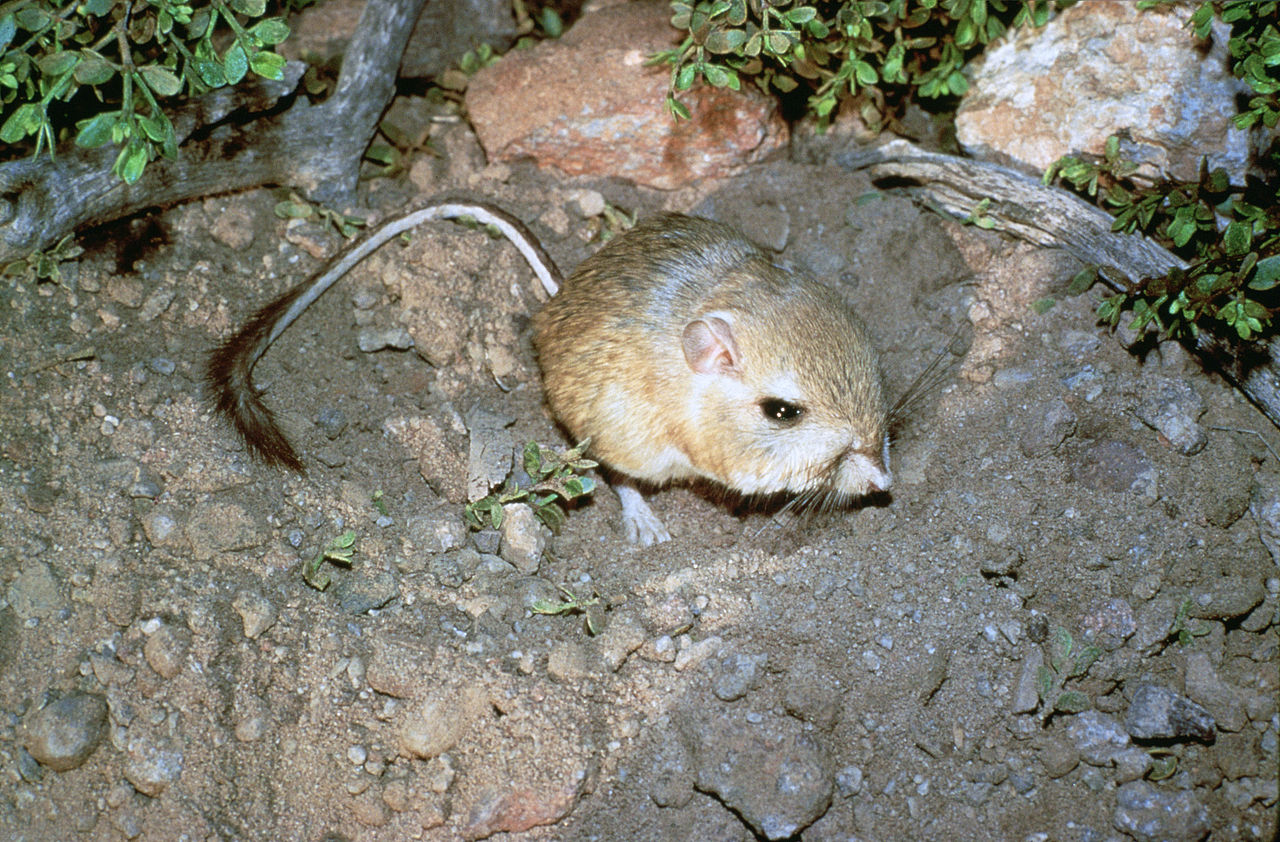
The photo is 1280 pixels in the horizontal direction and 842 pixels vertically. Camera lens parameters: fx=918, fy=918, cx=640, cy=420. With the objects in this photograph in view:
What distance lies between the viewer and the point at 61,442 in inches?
148

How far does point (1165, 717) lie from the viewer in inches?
128

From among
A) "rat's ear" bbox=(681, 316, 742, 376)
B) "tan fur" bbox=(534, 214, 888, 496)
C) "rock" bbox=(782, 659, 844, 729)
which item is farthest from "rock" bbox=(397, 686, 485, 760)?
"rat's ear" bbox=(681, 316, 742, 376)

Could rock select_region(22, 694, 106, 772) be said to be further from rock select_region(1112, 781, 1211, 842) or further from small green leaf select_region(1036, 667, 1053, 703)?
rock select_region(1112, 781, 1211, 842)

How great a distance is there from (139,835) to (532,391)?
2473 millimetres

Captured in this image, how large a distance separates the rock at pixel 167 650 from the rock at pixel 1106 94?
4.23m

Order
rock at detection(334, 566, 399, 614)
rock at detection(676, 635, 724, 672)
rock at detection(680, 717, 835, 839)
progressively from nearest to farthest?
rock at detection(680, 717, 835, 839)
rock at detection(676, 635, 724, 672)
rock at detection(334, 566, 399, 614)

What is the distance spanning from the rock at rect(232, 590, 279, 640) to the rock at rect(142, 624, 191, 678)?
0.20 metres

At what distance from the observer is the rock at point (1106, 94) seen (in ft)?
13.3

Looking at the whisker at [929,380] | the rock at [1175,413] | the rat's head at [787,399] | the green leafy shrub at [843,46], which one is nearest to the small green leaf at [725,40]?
the green leafy shrub at [843,46]

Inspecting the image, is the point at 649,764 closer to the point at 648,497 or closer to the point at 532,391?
the point at 648,497

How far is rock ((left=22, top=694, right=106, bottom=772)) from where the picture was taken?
3.17 metres

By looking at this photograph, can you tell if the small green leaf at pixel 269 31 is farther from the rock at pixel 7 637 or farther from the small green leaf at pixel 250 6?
the rock at pixel 7 637

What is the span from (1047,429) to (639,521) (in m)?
1.86

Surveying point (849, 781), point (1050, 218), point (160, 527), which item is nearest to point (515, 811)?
point (849, 781)
